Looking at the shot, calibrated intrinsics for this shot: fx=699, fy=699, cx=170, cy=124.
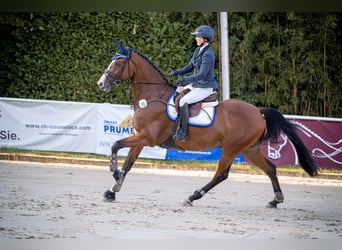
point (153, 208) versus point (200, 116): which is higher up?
point (200, 116)

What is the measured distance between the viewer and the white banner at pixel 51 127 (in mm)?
14141

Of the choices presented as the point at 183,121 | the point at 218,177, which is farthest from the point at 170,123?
the point at 218,177

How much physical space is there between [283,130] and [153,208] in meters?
2.19

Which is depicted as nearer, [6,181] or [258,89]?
[6,181]

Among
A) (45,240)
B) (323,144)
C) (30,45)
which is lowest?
(323,144)

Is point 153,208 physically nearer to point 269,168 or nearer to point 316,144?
point 269,168

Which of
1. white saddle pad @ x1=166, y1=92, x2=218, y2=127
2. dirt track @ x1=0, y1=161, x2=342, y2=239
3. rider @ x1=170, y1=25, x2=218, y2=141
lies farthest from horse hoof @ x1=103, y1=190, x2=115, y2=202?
white saddle pad @ x1=166, y1=92, x2=218, y2=127

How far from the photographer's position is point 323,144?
13.6m

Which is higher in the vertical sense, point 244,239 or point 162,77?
point 162,77

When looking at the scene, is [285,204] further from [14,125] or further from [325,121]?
[14,125]

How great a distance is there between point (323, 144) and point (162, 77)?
5511 mm

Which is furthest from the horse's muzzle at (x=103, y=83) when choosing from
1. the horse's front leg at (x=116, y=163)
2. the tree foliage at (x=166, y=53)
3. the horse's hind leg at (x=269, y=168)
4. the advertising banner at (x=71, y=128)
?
the tree foliage at (x=166, y=53)

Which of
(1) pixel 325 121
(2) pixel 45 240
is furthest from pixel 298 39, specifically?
(2) pixel 45 240

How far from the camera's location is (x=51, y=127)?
46.5 ft
